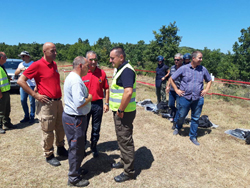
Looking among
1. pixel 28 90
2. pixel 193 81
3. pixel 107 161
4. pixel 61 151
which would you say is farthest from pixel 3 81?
pixel 193 81

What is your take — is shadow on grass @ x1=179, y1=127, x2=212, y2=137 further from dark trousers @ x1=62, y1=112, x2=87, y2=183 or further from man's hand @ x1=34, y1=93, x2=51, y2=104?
man's hand @ x1=34, y1=93, x2=51, y2=104

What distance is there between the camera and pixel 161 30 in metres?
28.9

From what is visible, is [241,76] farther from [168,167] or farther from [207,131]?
[168,167]

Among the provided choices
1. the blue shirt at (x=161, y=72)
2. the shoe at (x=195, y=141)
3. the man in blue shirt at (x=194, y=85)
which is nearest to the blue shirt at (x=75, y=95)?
the man in blue shirt at (x=194, y=85)

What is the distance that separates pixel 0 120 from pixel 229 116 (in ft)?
23.4

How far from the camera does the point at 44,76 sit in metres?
2.68

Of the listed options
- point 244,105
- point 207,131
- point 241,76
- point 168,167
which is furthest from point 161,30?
point 168,167

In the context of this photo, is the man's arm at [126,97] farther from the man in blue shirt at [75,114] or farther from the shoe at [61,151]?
the shoe at [61,151]

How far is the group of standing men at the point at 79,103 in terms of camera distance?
2273mm

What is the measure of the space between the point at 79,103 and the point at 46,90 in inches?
35.4

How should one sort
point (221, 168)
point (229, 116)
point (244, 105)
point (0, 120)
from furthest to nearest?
point (244, 105) → point (229, 116) → point (0, 120) → point (221, 168)

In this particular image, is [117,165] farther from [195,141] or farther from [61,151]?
[195,141]

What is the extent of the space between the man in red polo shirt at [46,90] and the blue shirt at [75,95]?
2.01 feet

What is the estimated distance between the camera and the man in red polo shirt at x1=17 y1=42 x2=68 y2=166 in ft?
8.63
